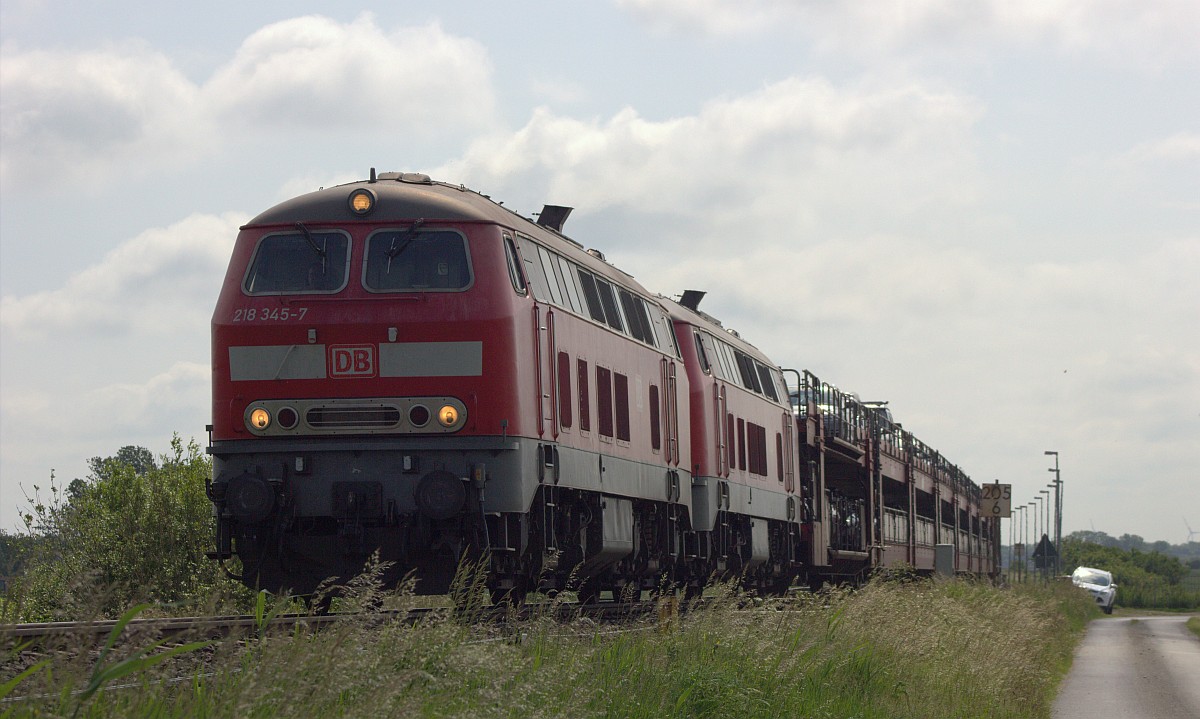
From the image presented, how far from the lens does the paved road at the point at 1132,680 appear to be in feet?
56.4

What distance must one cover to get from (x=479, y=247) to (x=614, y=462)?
136 inches

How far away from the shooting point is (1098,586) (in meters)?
Result: 65.0

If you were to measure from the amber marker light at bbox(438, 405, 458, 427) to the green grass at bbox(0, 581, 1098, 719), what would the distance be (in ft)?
7.41

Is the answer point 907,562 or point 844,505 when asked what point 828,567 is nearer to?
point 844,505

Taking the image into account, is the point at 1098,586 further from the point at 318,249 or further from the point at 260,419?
the point at 260,419

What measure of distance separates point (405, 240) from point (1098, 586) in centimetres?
5745

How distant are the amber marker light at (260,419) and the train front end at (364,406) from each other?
0.01 metres

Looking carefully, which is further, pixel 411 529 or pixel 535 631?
pixel 411 529

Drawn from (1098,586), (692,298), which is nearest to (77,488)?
(692,298)

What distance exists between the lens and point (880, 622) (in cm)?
1440

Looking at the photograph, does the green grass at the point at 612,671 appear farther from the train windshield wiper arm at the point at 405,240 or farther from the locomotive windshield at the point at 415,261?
the train windshield wiper arm at the point at 405,240

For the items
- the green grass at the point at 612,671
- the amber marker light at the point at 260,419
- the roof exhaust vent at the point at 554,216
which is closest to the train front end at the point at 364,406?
the amber marker light at the point at 260,419

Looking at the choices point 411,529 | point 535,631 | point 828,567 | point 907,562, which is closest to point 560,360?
point 411,529

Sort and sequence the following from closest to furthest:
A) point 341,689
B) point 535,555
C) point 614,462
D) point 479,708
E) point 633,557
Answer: point 341,689 < point 479,708 < point 535,555 < point 614,462 < point 633,557
